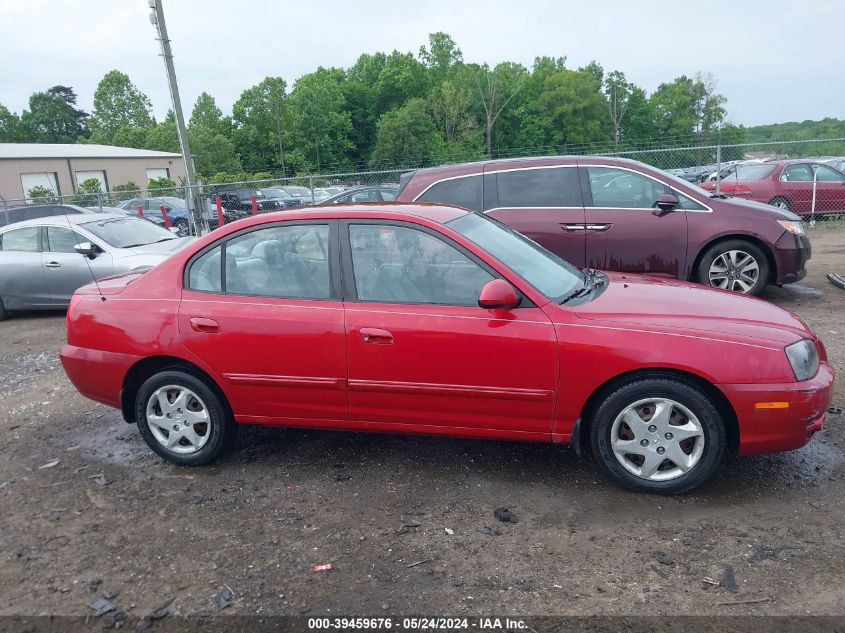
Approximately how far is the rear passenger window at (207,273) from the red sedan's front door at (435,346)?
33.6 inches

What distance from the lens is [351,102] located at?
76.1 metres

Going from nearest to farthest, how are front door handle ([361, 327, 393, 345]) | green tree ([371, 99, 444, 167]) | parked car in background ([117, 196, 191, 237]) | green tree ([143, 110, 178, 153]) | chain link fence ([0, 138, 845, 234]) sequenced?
front door handle ([361, 327, 393, 345]) → chain link fence ([0, 138, 845, 234]) → parked car in background ([117, 196, 191, 237]) → green tree ([371, 99, 444, 167]) → green tree ([143, 110, 178, 153])

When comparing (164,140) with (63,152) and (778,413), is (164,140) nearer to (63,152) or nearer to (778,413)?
(63,152)

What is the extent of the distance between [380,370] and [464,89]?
2777 inches

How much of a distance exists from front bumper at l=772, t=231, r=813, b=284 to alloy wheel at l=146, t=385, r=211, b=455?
20.8ft

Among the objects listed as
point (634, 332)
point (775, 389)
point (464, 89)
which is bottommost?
point (775, 389)

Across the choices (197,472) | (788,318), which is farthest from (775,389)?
(197,472)

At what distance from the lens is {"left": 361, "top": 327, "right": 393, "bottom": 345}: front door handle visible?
3826mm

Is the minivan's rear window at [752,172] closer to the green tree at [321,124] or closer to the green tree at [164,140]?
the green tree at [321,124]

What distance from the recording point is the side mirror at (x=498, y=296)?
3611 millimetres

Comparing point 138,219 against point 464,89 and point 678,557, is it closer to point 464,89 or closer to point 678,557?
point 678,557

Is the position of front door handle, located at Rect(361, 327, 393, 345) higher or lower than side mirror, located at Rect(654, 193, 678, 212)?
lower

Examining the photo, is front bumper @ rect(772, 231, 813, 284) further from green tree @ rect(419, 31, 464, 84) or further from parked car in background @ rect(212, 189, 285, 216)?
green tree @ rect(419, 31, 464, 84)

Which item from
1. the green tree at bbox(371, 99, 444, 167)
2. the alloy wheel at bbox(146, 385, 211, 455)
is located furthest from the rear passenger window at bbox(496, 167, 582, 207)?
the green tree at bbox(371, 99, 444, 167)
